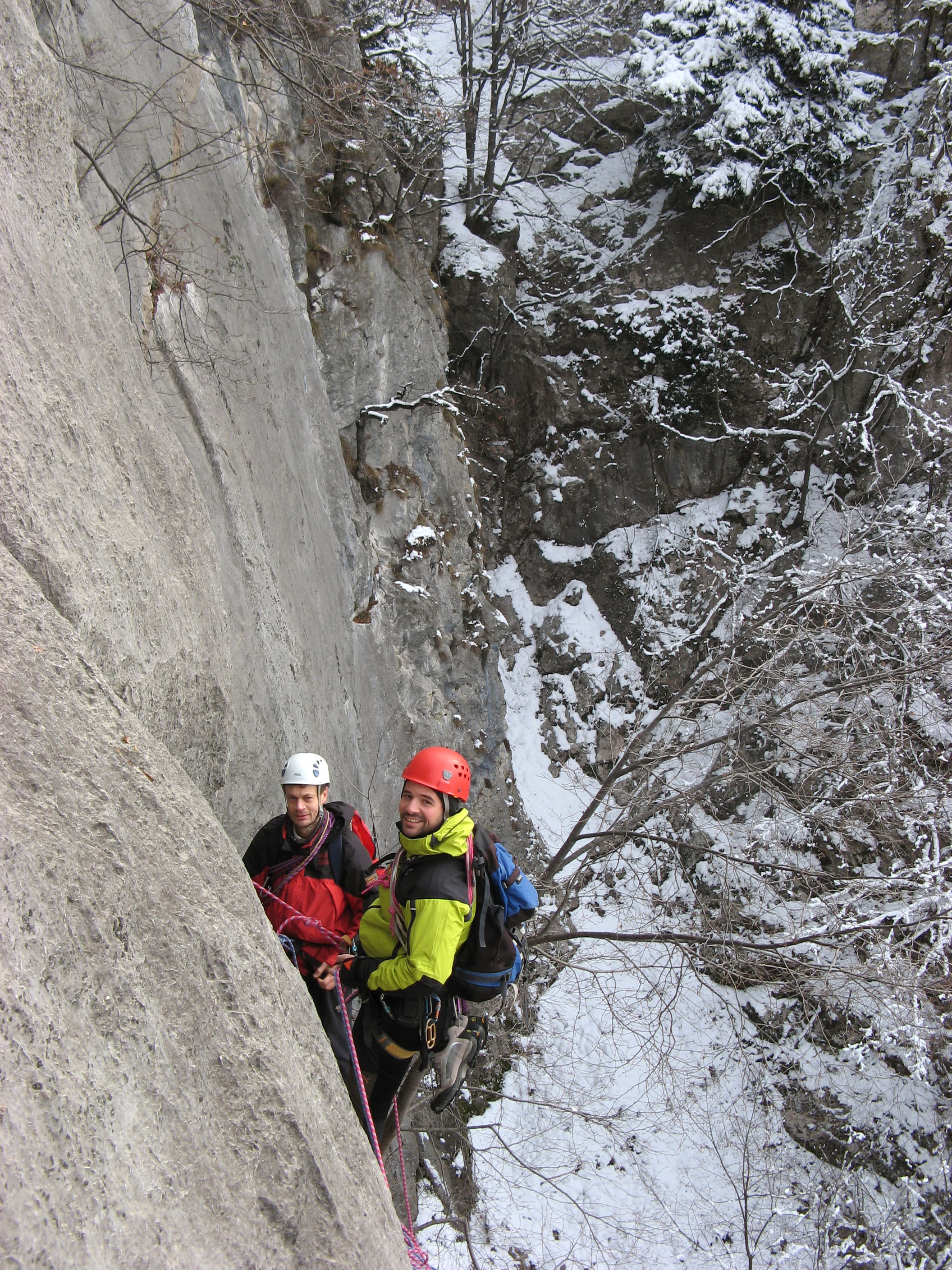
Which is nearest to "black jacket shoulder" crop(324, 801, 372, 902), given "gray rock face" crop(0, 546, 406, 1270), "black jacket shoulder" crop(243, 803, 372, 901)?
"black jacket shoulder" crop(243, 803, 372, 901)

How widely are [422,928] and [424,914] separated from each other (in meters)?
0.05

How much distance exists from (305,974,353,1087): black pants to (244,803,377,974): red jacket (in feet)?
0.44

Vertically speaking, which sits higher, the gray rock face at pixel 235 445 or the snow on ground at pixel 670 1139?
the gray rock face at pixel 235 445

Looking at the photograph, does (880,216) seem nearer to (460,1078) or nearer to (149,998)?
(460,1078)

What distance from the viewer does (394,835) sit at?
7.78 meters

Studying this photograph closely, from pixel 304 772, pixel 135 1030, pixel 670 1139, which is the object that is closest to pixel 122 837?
pixel 135 1030

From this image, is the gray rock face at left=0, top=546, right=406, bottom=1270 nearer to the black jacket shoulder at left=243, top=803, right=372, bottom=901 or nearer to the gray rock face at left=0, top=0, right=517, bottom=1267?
the gray rock face at left=0, top=0, right=517, bottom=1267

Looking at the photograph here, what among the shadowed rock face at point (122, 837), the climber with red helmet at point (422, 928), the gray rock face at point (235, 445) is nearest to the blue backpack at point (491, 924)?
the climber with red helmet at point (422, 928)

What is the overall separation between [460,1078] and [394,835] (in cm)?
445

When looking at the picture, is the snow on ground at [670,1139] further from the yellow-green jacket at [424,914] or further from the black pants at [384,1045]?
the yellow-green jacket at [424,914]

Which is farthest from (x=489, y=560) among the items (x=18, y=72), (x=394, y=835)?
(x=18, y=72)

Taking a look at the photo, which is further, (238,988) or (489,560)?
(489,560)

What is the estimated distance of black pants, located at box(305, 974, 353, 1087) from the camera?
10.3ft

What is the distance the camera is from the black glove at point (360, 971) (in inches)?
114
